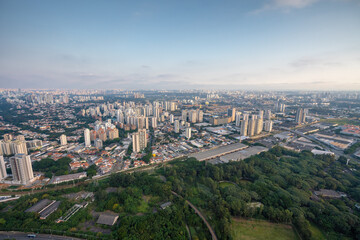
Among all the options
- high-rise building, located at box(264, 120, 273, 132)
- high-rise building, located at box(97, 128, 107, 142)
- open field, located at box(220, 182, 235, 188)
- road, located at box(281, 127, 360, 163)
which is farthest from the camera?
high-rise building, located at box(264, 120, 273, 132)

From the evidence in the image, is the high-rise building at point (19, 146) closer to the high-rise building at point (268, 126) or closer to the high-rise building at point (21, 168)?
the high-rise building at point (21, 168)

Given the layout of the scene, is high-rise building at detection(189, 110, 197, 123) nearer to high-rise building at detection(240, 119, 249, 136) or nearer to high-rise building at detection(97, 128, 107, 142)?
high-rise building at detection(240, 119, 249, 136)

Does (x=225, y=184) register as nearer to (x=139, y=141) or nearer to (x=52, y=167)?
(x=139, y=141)

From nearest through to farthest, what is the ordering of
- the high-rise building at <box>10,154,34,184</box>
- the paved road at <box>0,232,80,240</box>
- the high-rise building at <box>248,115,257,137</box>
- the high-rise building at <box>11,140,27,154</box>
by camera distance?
the paved road at <box>0,232,80,240</box>
the high-rise building at <box>10,154,34,184</box>
the high-rise building at <box>11,140,27,154</box>
the high-rise building at <box>248,115,257,137</box>

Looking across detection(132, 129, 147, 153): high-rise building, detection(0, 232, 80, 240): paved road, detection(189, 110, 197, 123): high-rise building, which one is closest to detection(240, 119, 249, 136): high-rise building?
detection(189, 110, 197, 123): high-rise building

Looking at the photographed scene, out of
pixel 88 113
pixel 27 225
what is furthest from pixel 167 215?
pixel 88 113

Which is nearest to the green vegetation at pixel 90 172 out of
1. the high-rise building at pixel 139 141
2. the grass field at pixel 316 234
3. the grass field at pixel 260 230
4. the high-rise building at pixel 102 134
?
the high-rise building at pixel 139 141

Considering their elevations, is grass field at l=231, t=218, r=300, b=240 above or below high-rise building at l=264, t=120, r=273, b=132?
below
